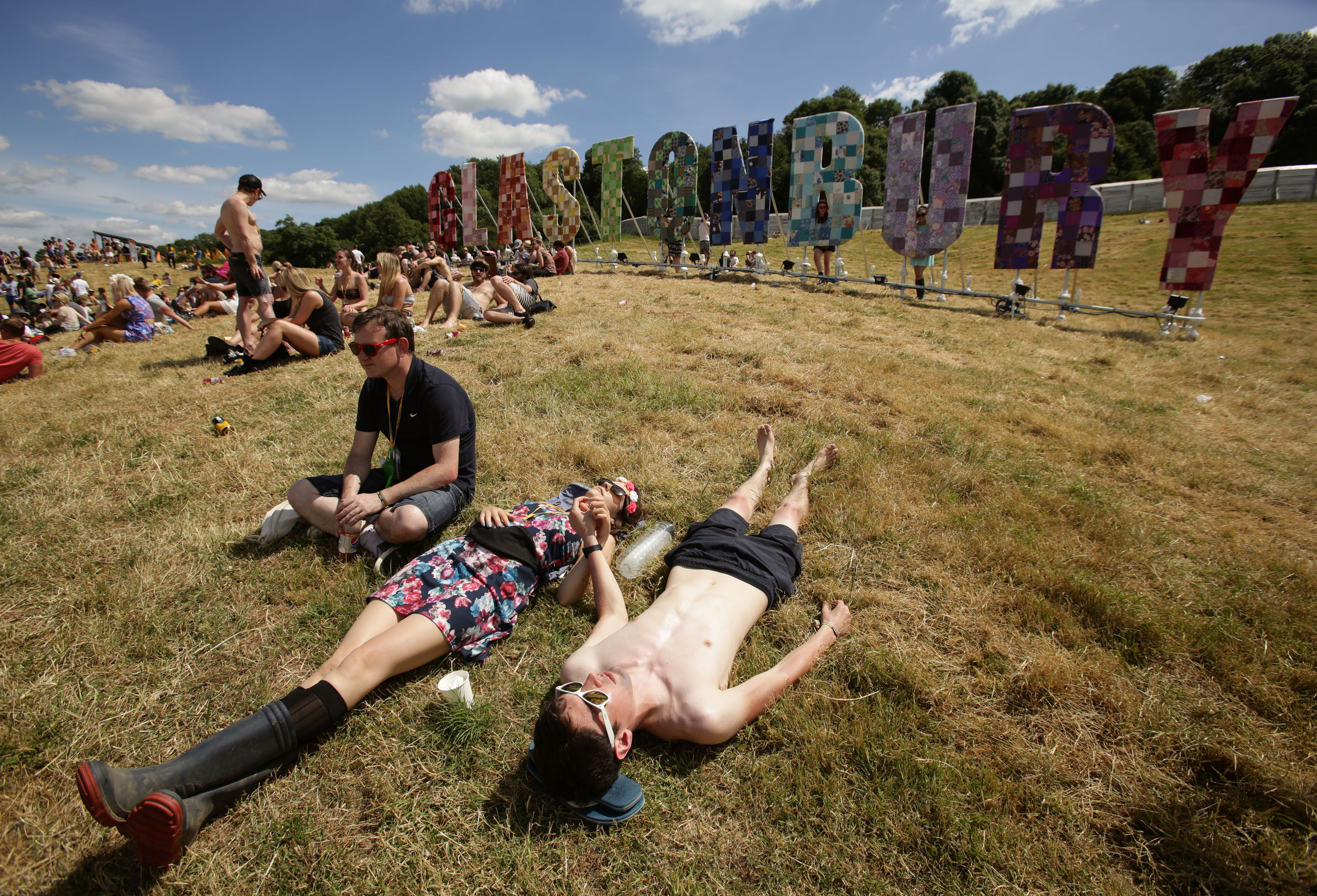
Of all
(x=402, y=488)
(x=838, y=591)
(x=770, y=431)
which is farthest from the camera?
(x=770, y=431)

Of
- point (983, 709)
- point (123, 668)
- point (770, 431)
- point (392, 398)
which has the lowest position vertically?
point (983, 709)

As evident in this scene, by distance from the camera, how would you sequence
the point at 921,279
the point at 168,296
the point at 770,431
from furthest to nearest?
1. the point at 168,296
2. the point at 921,279
3. the point at 770,431

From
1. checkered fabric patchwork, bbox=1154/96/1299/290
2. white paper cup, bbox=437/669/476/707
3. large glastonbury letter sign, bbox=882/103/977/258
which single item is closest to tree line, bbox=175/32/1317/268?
large glastonbury letter sign, bbox=882/103/977/258

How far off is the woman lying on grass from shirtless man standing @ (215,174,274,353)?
6.65 m

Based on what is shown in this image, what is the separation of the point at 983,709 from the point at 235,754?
3.13 meters

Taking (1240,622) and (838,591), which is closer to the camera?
(1240,622)

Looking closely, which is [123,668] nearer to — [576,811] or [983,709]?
[576,811]

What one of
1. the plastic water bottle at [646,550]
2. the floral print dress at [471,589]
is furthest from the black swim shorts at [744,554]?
the floral print dress at [471,589]

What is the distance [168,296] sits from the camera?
86.2 feet

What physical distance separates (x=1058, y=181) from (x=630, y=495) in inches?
420

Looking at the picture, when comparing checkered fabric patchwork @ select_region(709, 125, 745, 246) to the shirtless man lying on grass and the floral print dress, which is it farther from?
the floral print dress

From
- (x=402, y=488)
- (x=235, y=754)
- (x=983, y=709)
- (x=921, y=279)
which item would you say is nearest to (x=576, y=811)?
(x=235, y=754)

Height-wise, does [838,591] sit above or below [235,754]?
below

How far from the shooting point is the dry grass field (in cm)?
200
